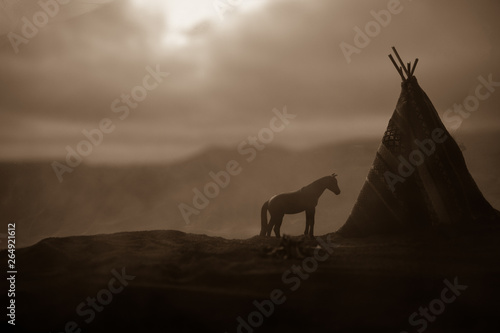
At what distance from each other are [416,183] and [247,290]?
489cm

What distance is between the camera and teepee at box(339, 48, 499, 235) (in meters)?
8.38

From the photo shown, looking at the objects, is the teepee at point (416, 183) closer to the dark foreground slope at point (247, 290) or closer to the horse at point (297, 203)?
the horse at point (297, 203)

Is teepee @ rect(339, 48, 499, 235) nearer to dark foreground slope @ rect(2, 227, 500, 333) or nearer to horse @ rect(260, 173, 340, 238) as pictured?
horse @ rect(260, 173, 340, 238)

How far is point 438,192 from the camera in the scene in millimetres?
8438

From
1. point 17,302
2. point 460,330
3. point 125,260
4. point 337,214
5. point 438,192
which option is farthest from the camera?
point 337,214

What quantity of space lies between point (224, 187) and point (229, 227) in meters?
5.05

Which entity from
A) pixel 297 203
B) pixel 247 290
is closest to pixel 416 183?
pixel 297 203

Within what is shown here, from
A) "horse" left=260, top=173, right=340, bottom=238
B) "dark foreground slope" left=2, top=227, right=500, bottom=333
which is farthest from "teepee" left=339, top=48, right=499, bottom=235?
"dark foreground slope" left=2, top=227, right=500, bottom=333

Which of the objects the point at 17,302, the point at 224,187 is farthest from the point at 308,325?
the point at 224,187

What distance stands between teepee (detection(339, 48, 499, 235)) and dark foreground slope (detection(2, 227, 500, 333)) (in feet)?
5.40

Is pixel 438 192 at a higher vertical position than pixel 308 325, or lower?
higher

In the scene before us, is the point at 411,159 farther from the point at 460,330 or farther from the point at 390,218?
the point at 460,330

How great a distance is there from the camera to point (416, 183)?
28.0ft

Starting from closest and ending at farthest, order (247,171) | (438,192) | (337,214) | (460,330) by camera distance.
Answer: (460,330) → (438,192) → (337,214) → (247,171)
